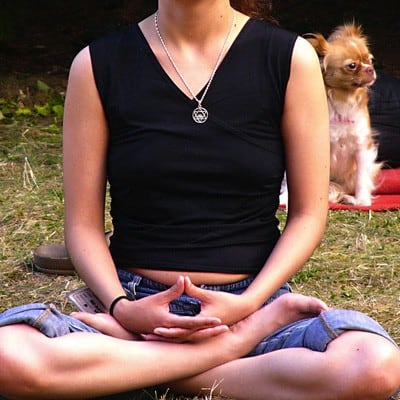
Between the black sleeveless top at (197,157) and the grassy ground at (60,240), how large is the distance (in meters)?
0.88

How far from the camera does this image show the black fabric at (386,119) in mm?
5703

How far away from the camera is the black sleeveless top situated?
2521mm

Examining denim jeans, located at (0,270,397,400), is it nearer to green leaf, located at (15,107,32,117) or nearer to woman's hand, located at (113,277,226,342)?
woman's hand, located at (113,277,226,342)

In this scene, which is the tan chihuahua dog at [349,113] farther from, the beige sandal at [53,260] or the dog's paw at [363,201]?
the beige sandal at [53,260]

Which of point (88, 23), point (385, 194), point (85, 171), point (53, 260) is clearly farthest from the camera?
point (88, 23)

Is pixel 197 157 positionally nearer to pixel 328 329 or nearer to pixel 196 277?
pixel 196 277

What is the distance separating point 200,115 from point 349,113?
2867mm

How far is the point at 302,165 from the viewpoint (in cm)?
258

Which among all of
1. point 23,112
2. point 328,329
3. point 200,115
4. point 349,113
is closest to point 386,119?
point 349,113

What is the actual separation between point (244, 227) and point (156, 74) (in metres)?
0.45

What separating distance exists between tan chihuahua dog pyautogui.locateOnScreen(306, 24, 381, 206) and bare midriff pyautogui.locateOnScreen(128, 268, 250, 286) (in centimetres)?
273

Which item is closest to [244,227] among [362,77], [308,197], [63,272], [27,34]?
[308,197]

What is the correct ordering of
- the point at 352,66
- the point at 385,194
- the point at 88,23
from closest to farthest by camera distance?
the point at 352,66 → the point at 385,194 → the point at 88,23

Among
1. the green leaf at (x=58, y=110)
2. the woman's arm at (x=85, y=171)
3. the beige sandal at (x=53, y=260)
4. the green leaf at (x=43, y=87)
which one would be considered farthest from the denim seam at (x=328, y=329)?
the green leaf at (x=43, y=87)
